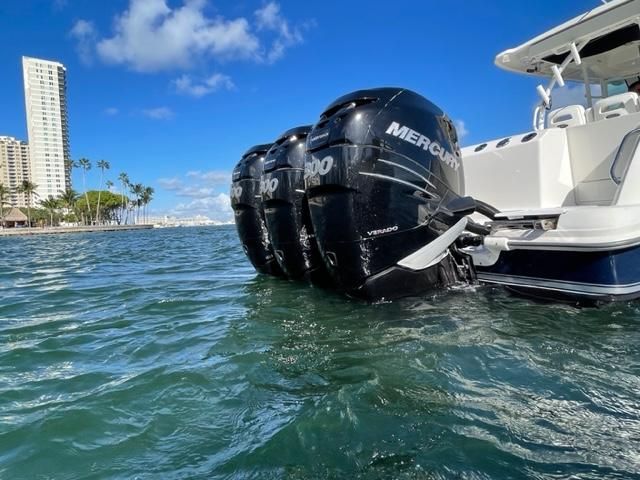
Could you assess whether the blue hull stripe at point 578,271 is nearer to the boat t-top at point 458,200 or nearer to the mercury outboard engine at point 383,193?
the boat t-top at point 458,200

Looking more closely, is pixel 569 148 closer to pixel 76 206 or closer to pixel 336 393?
pixel 336 393

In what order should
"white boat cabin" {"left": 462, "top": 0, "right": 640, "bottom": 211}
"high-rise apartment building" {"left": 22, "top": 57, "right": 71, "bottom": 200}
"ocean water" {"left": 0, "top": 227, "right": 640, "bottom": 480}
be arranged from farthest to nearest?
1. "high-rise apartment building" {"left": 22, "top": 57, "right": 71, "bottom": 200}
2. "white boat cabin" {"left": 462, "top": 0, "right": 640, "bottom": 211}
3. "ocean water" {"left": 0, "top": 227, "right": 640, "bottom": 480}

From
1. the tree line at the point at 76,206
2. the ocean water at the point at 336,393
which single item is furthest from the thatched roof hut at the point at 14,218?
the ocean water at the point at 336,393

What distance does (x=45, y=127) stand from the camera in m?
121

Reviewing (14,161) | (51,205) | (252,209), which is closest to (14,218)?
(51,205)

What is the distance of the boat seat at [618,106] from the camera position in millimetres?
4844

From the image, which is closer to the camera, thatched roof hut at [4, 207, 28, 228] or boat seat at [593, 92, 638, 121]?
boat seat at [593, 92, 638, 121]

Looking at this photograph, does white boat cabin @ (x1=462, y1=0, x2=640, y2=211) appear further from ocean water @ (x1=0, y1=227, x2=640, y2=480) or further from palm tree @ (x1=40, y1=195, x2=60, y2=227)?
palm tree @ (x1=40, y1=195, x2=60, y2=227)

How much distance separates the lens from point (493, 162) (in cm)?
527

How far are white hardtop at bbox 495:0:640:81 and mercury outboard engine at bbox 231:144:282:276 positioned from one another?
143 inches

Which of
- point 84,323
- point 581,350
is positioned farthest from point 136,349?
point 581,350

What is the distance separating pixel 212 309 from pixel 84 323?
122 centimetres

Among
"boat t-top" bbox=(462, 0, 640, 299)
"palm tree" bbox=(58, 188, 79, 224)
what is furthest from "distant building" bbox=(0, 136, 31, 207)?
"boat t-top" bbox=(462, 0, 640, 299)

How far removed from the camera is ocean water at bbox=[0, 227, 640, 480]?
179 cm
